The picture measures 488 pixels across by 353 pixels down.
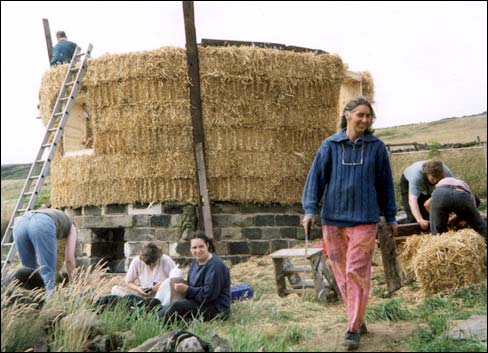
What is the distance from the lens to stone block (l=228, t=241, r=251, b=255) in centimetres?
1066

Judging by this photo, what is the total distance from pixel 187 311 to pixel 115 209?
17.0 ft

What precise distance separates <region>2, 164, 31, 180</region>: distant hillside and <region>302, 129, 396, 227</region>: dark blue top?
35.6 ft

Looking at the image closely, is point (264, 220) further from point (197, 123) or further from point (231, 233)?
point (197, 123)

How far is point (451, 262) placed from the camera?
6.49 m

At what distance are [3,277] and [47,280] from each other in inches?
42.2

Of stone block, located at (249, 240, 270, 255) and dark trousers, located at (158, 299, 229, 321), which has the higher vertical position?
stone block, located at (249, 240, 270, 255)

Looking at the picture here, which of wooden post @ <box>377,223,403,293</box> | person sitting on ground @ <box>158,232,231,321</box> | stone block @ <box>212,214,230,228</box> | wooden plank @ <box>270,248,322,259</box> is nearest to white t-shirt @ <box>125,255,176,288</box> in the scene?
person sitting on ground @ <box>158,232,231,321</box>

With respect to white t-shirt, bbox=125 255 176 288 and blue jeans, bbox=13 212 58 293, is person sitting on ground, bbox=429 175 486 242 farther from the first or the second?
blue jeans, bbox=13 212 58 293

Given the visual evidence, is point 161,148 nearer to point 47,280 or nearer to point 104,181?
point 104,181

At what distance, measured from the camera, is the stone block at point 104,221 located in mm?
10797

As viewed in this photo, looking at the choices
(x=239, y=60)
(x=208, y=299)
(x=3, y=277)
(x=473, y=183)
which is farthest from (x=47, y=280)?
(x=473, y=183)

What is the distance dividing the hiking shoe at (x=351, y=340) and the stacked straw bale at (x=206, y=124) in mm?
6082

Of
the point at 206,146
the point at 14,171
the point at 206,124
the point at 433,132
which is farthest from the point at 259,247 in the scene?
the point at 433,132

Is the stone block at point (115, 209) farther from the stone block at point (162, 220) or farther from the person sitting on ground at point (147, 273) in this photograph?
the person sitting on ground at point (147, 273)
